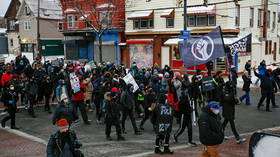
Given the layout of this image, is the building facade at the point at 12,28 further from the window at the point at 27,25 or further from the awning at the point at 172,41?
the awning at the point at 172,41

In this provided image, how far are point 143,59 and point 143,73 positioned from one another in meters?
15.0

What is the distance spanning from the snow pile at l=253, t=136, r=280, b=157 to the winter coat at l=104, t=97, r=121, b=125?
6986 mm

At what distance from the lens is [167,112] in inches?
313

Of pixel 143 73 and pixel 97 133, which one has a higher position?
pixel 143 73

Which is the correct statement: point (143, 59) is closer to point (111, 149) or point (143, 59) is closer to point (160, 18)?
point (160, 18)

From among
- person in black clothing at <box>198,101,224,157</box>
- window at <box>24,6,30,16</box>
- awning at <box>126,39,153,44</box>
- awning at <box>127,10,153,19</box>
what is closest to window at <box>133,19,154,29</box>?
awning at <box>127,10,153,19</box>

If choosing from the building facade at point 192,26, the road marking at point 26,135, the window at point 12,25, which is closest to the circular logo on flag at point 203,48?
the road marking at point 26,135

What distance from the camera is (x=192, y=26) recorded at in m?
26.3

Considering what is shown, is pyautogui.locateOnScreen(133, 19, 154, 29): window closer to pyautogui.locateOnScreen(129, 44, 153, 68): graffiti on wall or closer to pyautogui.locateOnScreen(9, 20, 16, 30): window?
pyautogui.locateOnScreen(129, 44, 153, 68): graffiti on wall

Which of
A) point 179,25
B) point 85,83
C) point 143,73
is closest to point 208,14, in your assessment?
point 179,25

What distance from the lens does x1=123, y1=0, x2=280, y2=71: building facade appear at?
81.0 ft

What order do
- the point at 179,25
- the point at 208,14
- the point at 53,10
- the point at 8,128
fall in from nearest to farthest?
1. the point at 8,128
2. the point at 208,14
3. the point at 179,25
4. the point at 53,10

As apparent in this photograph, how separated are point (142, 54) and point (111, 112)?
70.0 feet

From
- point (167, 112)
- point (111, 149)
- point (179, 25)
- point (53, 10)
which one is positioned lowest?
point (111, 149)
